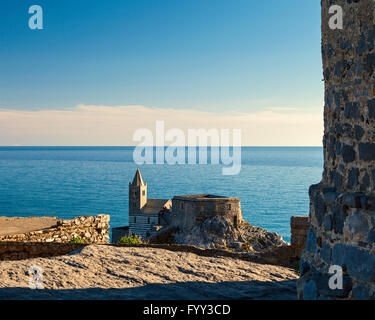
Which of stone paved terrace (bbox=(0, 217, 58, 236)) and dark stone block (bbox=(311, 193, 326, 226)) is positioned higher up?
dark stone block (bbox=(311, 193, 326, 226))

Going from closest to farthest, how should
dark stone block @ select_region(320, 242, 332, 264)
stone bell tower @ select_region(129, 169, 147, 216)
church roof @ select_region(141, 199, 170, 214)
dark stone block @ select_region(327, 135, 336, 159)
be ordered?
dark stone block @ select_region(320, 242, 332, 264) < dark stone block @ select_region(327, 135, 336, 159) < church roof @ select_region(141, 199, 170, 214) < stone bell tower @ select_region(129, 169, 147, 216)

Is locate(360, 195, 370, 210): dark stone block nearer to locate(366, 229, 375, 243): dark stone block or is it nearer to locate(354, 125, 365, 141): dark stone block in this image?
locate(366, 229, 375, 243): dark stone block

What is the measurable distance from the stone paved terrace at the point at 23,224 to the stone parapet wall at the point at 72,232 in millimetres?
903

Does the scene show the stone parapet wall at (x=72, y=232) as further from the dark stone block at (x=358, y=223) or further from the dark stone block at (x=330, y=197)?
the dark stone block at (x=358, y=223)

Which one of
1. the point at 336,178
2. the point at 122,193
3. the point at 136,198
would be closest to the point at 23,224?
the point at 336,178

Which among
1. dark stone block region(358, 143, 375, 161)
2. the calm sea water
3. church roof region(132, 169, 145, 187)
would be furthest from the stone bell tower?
dark stone block region(358, 143, 375, 161)

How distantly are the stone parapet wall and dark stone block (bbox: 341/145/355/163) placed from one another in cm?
1240

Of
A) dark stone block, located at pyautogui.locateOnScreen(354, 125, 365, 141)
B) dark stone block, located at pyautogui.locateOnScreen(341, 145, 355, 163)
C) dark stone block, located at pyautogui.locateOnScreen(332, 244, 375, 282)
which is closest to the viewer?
dark stone block, located at pyautogui.locateOnScreen(332, 244, 375, 282)

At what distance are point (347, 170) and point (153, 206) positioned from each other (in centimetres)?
7243

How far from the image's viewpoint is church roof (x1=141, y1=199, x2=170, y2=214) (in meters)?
73.8

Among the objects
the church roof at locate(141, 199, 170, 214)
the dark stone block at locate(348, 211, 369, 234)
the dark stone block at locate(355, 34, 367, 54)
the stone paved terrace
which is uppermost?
the dark stone block at locate(355, 34, 367, 54)

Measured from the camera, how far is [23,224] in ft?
59.8

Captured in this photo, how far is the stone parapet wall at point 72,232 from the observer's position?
1506 centimetres
